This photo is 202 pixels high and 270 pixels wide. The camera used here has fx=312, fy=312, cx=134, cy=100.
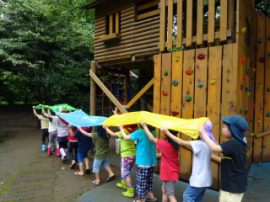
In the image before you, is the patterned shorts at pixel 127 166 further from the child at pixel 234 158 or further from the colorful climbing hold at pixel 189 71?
the child at pixel 234 158

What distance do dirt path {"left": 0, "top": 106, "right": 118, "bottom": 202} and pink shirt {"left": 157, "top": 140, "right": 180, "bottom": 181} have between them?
232cm

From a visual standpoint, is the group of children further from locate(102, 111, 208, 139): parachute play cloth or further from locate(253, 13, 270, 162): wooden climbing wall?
locate(253, 13, 270, 162): wooden climbing wall

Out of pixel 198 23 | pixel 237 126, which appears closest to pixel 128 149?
pixel 237 126

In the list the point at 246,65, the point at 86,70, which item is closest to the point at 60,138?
the point at 246,65

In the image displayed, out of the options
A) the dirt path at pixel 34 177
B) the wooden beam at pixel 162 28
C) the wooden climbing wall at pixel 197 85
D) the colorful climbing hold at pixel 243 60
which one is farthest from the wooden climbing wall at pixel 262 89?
the dirt path at pixel 34 177

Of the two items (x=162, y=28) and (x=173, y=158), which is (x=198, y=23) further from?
(x=173, y=158)

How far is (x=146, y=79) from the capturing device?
600 inches

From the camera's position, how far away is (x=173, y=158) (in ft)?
17.1

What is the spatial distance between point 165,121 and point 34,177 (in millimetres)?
4592

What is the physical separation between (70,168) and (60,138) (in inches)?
50.8

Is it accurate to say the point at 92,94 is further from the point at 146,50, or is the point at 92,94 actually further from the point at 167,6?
the point at 167,6

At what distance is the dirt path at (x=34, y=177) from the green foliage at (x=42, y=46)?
4.06 meters

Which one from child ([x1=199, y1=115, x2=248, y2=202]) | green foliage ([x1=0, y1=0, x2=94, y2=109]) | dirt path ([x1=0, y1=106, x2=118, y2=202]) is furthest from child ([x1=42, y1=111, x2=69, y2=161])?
child ([x1=199, y1=115, x2=248, y2=202])

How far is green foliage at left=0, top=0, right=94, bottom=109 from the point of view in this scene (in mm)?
15359
